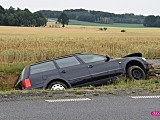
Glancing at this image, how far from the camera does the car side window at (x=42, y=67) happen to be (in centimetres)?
940

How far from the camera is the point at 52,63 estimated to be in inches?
384

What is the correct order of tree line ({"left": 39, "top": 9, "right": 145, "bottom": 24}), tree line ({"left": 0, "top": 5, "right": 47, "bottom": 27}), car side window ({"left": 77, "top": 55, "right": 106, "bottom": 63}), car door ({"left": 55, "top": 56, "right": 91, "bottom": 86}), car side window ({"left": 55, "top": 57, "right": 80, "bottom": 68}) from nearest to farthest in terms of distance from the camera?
car door ({"left": 55, "top": 56, "right": 91, "bottom": 86}) → car side window ({"left": 55, "top": 57, "right": 80, "bottom": 68}) → car side window ({"left": 77, "top": 55, "right": 106, "bottom": 63}) → tree line ({"left": 0, "top": 5, "right": 47, "bottom": 27}) → tree line ({"left": 39, "top": 9, "right": 145, "bottom": 24})

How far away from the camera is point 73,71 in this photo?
948 centimetres

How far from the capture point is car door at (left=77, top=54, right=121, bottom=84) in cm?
971

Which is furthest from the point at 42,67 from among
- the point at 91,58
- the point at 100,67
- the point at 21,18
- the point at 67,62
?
the point at 21,18

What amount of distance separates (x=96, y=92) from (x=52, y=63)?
266cm

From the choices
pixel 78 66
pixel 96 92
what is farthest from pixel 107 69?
pixel 96 92

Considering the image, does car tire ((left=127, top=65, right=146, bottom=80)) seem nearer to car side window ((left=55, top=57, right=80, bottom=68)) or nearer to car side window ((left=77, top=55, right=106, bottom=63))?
car side window ((left=77, top=55, right=106, bottom=63))

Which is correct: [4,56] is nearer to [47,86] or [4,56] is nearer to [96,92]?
[47,86]

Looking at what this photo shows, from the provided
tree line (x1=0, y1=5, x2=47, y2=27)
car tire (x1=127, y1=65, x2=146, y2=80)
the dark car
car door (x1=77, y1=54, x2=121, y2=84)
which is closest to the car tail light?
the dark car

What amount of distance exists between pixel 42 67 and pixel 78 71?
3.36 feet

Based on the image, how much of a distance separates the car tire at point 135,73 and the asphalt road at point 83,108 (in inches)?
127

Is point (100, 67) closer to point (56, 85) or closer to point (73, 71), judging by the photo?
point (73, 71)

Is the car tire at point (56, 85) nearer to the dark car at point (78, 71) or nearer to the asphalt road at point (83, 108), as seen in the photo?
the dark car at point (78, 71)
